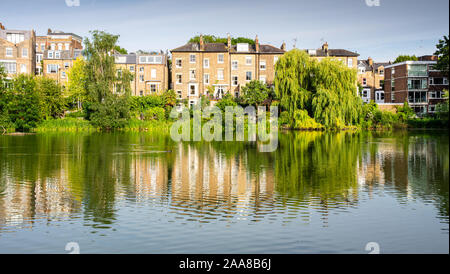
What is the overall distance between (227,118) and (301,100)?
10.9 meters

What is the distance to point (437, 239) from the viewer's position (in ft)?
38.7

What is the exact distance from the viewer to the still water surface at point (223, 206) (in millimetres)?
11445

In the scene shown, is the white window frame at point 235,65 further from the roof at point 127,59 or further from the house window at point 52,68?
the house window at point 52,68

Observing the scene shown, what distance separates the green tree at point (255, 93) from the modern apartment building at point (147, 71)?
1948 centimetres

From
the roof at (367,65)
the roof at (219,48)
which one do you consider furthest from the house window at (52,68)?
the roof at (367,65)

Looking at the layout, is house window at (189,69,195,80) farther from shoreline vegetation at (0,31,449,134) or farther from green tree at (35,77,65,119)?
green tree at (35,77,65,119)

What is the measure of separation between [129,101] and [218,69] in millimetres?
20330

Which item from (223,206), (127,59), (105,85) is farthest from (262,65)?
(223,206)

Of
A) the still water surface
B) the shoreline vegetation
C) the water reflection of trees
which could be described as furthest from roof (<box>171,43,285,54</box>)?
the still water surface

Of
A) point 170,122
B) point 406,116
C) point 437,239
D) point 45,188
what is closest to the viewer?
point 437,239

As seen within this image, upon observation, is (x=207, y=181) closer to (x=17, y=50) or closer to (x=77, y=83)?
(x=77, y=83)

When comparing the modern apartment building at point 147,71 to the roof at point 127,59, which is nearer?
the modern apartment building at point 147,71
